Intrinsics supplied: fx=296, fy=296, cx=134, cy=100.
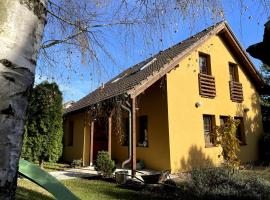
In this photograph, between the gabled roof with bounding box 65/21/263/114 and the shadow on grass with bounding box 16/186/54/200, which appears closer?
the shadow on grass with bounding box 16/186/54/200

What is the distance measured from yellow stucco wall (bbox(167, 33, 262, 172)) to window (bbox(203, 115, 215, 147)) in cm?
27

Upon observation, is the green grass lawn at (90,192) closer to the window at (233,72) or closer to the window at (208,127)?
the window at (208,127)

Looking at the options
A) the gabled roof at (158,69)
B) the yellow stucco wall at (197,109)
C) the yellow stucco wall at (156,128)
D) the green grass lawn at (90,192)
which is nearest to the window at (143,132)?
the yellow stucco wall at (156,128)

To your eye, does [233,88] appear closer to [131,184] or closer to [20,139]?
[131,184]

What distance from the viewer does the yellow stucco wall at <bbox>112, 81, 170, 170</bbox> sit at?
1232 cm

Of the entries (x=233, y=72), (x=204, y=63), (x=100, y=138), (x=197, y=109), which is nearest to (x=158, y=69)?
(x=197, y=109)

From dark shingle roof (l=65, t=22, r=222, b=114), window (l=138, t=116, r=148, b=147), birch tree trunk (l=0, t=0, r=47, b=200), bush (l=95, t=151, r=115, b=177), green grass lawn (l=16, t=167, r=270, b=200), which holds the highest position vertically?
dark shingle roof (l=65, t=22, r=222, b=114)

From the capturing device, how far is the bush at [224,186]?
6891 mm

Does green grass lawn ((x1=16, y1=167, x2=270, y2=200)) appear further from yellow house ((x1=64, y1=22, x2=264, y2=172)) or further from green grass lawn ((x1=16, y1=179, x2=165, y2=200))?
yellow house ((x1=64, y1=22, x2=264, y2=172))

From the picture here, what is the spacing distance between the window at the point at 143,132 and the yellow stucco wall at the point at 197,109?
5.93ft

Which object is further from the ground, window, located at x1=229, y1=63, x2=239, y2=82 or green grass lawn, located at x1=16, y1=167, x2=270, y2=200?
window, located at x1=229, y1=63, x2=239, y2=82

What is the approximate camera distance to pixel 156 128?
A: 12.9 metres

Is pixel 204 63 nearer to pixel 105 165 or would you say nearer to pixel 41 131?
pixel 105 165

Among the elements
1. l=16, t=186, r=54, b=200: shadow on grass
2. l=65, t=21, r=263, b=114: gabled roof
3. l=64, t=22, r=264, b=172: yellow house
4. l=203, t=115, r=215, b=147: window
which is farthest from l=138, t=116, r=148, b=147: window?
l=16, t=186, r=54, b=200: shadow on grass
